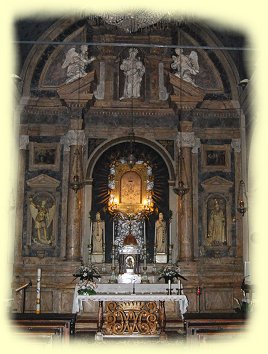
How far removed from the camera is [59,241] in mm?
15102

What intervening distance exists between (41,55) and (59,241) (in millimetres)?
5913

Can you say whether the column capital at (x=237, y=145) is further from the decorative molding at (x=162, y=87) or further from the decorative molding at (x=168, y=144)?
the decorative molding at (x=162, y=87)

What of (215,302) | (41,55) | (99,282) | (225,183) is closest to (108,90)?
(41,55)

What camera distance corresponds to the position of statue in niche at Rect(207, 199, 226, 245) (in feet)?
49.9

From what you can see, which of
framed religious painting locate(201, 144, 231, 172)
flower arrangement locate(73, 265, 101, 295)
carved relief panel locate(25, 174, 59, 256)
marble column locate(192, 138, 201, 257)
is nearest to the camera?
flower arrangement locate(73, 265, 101, 295)

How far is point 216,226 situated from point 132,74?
5.44 metres

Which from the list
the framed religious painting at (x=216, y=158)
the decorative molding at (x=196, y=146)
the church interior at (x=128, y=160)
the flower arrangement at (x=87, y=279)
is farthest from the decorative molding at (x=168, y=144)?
the flower arrangement at (x=87, y=279)

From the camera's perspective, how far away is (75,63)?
15.8 meters

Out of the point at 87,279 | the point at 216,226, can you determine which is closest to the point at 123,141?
the point at 216,226

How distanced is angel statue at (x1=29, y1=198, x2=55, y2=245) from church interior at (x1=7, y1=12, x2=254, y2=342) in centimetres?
3

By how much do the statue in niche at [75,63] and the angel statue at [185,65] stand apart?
8.53 feet

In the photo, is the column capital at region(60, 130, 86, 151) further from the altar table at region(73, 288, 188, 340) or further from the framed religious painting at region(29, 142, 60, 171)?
the altar table at region(73, 288, 188, 340)

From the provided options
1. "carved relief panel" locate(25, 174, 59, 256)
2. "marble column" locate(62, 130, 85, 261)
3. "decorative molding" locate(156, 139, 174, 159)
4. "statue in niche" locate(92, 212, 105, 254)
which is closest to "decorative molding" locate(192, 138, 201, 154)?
"decorative molding" locate(156, 139, 174, 159)

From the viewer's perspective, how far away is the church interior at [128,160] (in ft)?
Result: 48.2
